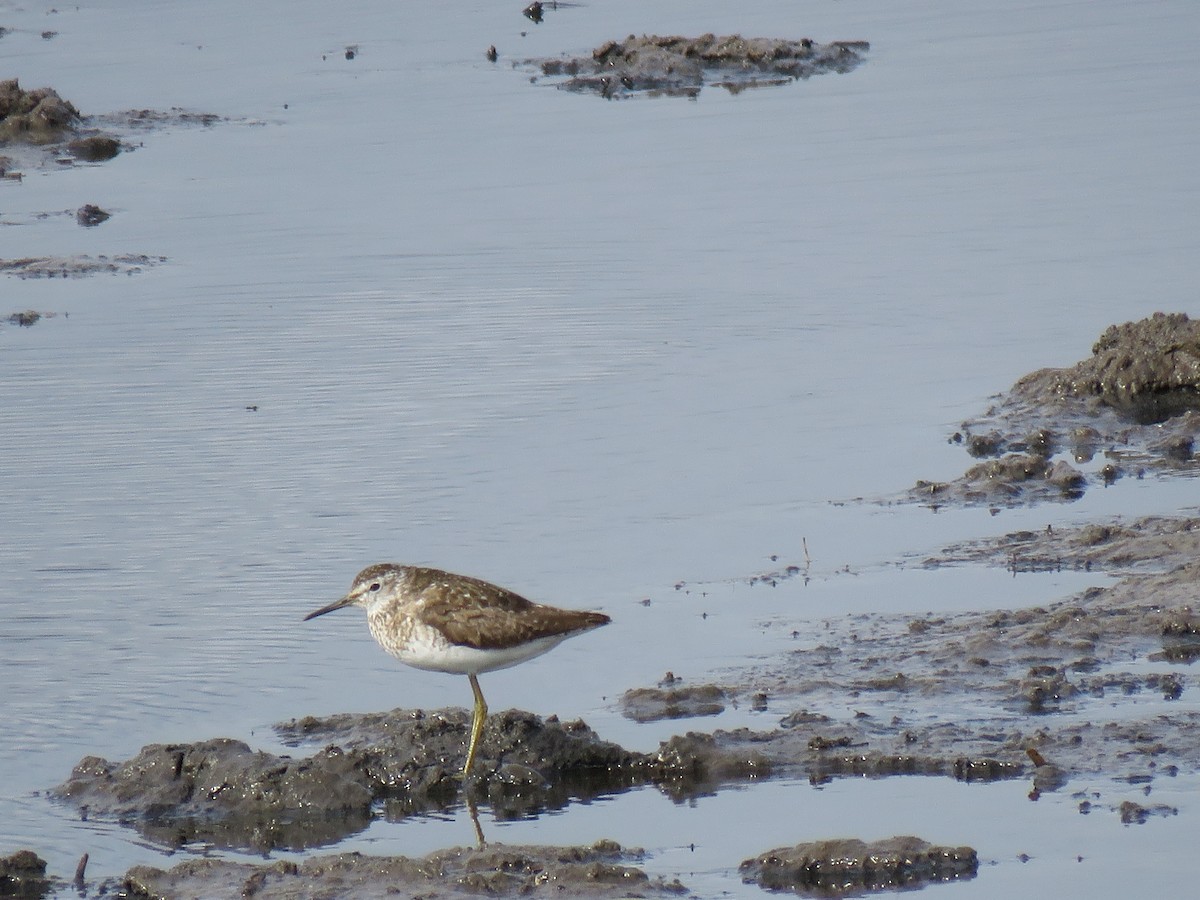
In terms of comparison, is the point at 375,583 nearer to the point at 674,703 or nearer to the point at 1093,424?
the point at 674,703

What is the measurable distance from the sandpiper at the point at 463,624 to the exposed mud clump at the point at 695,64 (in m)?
15.3

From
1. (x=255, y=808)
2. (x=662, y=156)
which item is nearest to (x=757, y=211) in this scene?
(x=662, y=156)

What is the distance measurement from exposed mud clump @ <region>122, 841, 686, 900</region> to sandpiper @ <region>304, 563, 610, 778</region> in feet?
3.16

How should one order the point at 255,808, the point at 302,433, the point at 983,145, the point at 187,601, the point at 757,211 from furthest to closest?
the point at 983,145, the point at 757,211, the point at 302,433, the point at 187,601, the point at 255,808

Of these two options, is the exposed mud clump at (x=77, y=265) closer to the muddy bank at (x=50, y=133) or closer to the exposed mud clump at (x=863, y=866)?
the muddy bank at (x=50, y=133)

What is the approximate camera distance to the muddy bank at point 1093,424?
33.3 ft

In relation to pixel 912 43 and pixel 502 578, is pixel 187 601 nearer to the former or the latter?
pixel 502 578

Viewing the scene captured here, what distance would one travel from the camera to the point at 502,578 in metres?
9.28

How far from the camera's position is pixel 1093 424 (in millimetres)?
11117

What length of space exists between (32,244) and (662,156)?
566 centimetres

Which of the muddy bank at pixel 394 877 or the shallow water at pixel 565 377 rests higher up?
the shallow water at pixel 565 377

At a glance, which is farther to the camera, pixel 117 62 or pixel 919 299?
pixel 117 62

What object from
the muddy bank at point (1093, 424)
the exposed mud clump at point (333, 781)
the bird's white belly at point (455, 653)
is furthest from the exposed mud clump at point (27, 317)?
the bird's white belly at point (455, 653)

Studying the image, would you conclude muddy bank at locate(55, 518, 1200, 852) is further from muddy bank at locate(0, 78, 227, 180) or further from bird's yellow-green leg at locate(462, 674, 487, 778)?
muddy bank at locate(0, 78, 227, 180)
